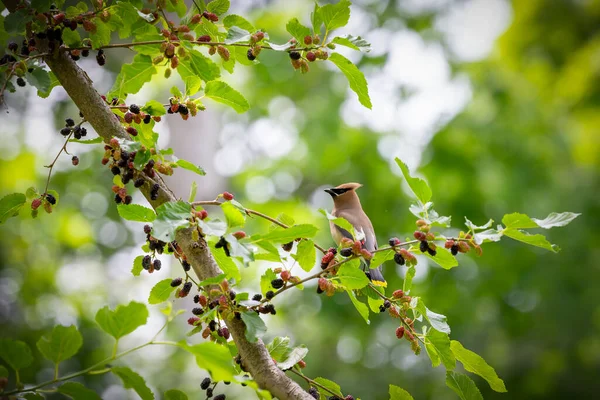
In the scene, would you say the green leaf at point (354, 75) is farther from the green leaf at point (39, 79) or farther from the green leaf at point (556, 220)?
the green leaf at point (39, 79)

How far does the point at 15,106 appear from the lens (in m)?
8.46

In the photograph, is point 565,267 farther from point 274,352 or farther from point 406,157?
point 274,352

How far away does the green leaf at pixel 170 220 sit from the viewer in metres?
1.47

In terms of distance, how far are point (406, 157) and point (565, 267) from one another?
2.45 m

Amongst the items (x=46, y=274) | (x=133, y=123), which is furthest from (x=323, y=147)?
(x=133, y=123)

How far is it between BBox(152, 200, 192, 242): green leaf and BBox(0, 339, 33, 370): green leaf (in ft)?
1.42

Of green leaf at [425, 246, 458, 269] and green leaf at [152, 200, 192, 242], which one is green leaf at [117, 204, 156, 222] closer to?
green leaf at [152, 200, 192, 242]

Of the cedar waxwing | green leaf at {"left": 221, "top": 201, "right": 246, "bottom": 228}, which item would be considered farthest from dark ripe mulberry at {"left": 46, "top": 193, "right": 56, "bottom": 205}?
the cedar waxwing

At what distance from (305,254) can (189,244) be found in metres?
0.34

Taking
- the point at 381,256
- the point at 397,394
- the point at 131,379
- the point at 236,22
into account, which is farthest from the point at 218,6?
the point at 397,394

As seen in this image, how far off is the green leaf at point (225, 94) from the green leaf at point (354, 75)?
0.31 m

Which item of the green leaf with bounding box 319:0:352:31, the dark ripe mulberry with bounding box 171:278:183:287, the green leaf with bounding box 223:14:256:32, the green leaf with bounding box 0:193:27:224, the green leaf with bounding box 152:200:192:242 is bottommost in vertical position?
the dark ripe mulberry with bounding box 171:278:183:287

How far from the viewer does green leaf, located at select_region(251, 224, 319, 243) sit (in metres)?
1.61

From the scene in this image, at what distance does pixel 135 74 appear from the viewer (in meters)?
1.93
